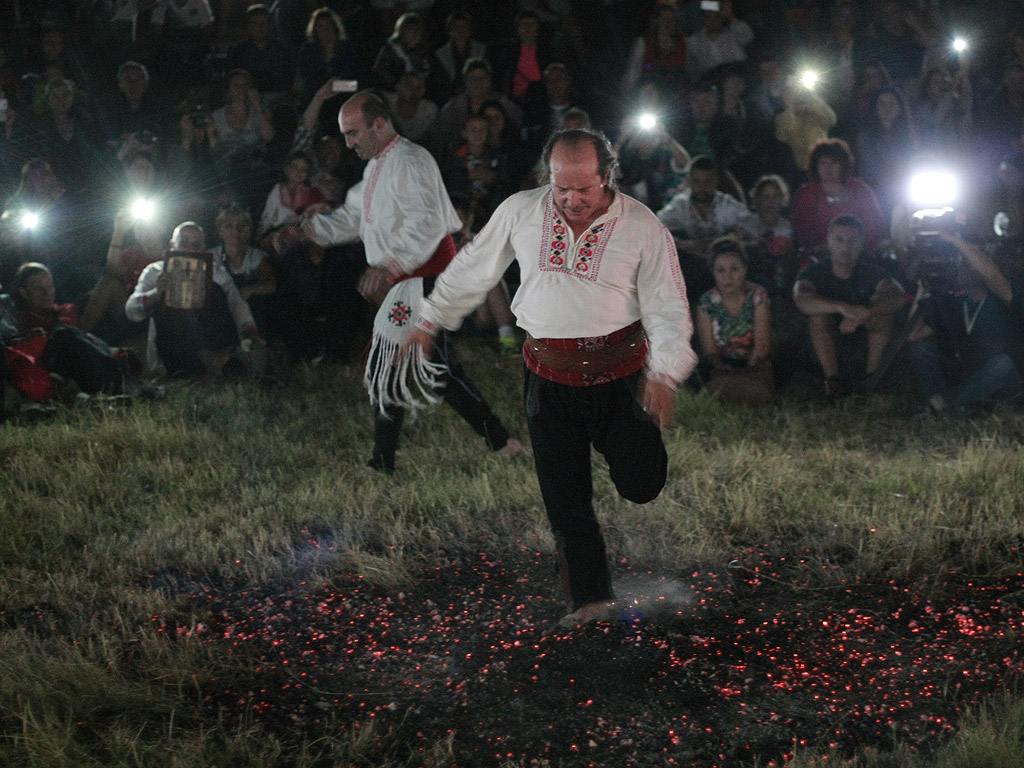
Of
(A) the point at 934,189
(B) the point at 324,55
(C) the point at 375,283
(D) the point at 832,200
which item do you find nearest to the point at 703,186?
(D) the point at 832,200

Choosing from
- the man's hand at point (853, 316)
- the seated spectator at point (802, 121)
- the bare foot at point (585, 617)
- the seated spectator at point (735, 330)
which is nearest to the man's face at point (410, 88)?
→ the seated spectator at point (802, 121)

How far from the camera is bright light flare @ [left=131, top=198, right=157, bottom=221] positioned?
8.74m

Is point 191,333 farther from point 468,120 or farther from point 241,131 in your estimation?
point 468,120

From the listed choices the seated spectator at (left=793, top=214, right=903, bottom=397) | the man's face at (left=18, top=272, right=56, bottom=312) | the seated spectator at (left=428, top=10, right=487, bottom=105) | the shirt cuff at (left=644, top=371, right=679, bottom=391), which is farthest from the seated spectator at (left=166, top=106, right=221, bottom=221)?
the shirt cuff at (left=644, top=371, right=679, bottom=391)

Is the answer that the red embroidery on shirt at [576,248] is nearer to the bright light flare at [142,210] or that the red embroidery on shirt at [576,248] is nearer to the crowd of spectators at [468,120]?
the crowd of spectators at [468,120]

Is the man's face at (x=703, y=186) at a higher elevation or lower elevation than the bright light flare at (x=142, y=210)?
lower

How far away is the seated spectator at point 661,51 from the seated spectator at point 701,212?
5.20 ft

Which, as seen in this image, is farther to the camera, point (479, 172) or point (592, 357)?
point (479, 172)

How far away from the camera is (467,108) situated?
9586 millimetres

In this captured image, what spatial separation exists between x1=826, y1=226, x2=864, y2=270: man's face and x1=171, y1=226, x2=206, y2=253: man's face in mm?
4239

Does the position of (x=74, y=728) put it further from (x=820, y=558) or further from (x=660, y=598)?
(x=820, y=558)

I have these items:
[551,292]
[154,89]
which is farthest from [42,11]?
[551,292]

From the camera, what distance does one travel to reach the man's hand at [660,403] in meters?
3.67

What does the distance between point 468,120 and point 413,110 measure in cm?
65
